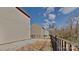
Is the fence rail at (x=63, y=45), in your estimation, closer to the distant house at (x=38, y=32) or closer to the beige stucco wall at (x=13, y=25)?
the distant house at (x=38, y=32)

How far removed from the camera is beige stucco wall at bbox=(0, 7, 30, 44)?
2.92 metres

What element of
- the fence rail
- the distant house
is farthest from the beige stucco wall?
the fence rail

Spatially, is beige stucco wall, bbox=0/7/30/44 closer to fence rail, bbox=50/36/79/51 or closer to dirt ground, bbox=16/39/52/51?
dirt ground, bbox=16/39/52/51

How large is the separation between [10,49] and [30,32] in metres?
0.37

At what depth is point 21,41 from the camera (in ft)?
9.78

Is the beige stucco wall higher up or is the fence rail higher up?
the beige stucco wall

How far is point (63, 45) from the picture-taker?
296cm

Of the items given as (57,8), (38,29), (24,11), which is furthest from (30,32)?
(57,8)

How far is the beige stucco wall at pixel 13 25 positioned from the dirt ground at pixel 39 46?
0.43ft

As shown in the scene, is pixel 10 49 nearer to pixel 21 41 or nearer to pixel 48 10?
pixel 21 41

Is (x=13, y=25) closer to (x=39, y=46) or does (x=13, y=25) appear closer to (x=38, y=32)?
(x=38, y=32)

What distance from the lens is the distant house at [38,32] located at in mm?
2971

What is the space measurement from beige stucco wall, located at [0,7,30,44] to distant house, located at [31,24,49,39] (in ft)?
0.23

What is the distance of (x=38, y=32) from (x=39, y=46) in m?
0.20
